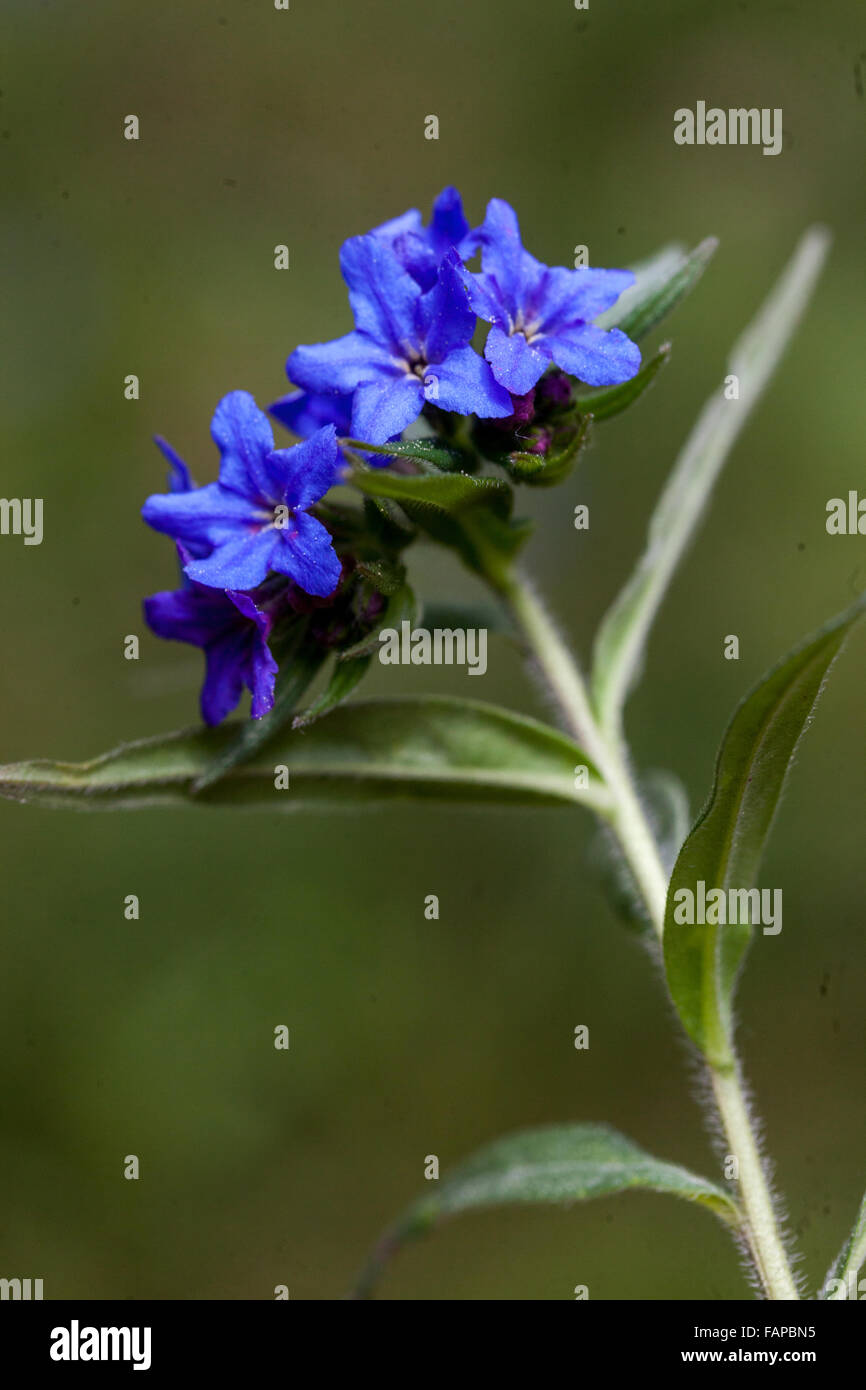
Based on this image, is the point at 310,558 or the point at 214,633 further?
the point at 214,633

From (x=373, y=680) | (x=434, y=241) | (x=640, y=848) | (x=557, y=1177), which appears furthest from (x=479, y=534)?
(x=373, y=680)

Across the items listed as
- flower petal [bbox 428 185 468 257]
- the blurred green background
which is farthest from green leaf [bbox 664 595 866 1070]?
the blurred green background

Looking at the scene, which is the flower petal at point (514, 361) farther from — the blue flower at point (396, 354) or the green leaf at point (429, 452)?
the green leaf at point (429, 452)

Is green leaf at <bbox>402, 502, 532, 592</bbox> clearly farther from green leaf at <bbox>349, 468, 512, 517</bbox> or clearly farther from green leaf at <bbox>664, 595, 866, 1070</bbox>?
green leaf at <bbox>664, 595, 866, 1070</bbox>

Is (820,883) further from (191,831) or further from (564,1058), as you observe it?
(191,831)

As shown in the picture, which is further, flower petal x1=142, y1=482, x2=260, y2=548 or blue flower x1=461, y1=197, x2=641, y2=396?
flower petal x1=142, y1=482, x2=260, y2=548

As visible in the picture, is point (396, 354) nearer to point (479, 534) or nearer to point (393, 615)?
point (479, 534)
